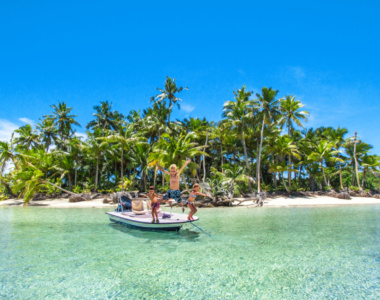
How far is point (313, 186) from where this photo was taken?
34.2 metres

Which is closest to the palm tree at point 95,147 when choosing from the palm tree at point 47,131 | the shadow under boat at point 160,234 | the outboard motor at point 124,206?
the palm tree at point 47,131

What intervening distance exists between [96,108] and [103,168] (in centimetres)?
1303

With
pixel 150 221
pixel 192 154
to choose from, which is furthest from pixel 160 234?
pixel 192 154

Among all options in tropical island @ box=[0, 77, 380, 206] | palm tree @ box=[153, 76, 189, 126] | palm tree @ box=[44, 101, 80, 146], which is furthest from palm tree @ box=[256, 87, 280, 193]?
palm tree @ box=[44, 101, 80, 146]

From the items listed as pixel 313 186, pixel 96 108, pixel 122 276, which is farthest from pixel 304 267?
pixel 96 108

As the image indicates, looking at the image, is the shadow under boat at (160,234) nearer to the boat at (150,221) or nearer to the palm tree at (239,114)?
the boat at (150,221)

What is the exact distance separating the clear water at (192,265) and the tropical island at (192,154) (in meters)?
14.4

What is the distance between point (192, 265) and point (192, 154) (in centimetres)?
2023

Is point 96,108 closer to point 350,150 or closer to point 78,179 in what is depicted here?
point 78,179

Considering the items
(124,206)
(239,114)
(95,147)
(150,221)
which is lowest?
(150,221)

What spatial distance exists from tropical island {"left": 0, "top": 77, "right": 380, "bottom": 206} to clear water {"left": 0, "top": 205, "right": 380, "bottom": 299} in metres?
14.4

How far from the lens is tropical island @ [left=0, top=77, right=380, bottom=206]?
27.6 meters

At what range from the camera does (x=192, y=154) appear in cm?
2627

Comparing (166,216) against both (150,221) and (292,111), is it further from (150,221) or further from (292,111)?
(292,111)
